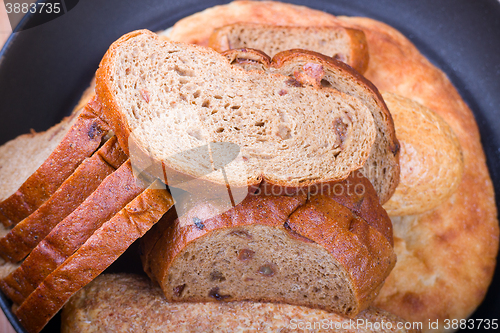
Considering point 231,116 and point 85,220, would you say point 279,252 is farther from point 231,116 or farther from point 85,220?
point 85,220

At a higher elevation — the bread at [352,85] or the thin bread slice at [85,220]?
the bread at [352,85]

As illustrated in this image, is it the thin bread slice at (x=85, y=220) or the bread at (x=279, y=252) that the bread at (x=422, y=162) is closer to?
the bread at (x=279, y=252)

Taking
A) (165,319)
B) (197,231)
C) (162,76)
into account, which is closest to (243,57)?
(162,76)

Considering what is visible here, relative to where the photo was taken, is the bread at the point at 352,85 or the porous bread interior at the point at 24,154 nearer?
the bread at the point at 352,85

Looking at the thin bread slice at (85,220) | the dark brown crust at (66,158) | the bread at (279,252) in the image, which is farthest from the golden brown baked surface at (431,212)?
the thin bread slice at (85,220)

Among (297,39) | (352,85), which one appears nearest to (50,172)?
(352,85)

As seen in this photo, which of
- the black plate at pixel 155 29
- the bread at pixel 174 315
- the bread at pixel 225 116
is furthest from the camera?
the black plate at pixel 155 29

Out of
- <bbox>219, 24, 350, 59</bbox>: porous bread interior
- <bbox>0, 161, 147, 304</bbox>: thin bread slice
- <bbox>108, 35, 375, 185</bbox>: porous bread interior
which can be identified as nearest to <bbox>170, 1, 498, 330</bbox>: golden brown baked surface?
<bbox>219, 24, 350, 59</bbox>: porous bread interior

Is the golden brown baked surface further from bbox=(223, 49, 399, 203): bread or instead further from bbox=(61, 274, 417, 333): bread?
bbox=(223, 49, 399, 203): bread

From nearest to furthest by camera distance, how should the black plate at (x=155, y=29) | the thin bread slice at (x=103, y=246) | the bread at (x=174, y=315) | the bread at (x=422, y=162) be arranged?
1. the thin bread slice at (x=103, y=246)
2. the bread at (x=174, y=315)
3. the bread at (x=422, y=162)
4. the black plate at (x=155, y=29)
